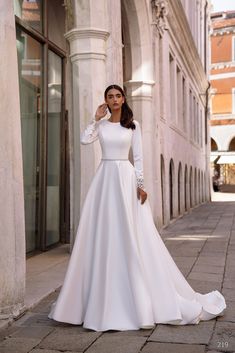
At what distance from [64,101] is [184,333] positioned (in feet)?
19.0

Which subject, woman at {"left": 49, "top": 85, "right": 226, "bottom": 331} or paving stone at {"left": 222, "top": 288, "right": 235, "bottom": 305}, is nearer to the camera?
woman at {"left": 49, "top": 85, "right": 226, "bottom": 331}

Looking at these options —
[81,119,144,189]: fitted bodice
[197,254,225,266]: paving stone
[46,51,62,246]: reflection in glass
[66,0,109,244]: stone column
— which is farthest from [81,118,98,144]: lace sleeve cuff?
[46,51,62,246]: reflection in glass

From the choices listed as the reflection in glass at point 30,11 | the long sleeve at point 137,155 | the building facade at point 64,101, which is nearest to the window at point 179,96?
the building facade at point 64,101

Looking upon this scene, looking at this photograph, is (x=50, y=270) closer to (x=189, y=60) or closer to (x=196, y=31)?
(x=189, y=60)

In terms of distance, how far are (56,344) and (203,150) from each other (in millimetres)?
25076

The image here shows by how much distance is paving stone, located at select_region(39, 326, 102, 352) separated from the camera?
3.59 metres

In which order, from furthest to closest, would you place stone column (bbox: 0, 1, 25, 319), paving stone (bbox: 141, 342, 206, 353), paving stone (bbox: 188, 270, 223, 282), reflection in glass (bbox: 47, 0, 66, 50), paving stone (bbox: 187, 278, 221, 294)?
reflection in glass (bbox: 47, 0, 66, 50)
paving stone (bbox: 188, 270, 223, 282)
paving stone (bbox: 187, 278, 221, 294)
stone column (bbox: 0, 1, 25, 319)
paving stone (bbox: 141, 342, 206, 353)

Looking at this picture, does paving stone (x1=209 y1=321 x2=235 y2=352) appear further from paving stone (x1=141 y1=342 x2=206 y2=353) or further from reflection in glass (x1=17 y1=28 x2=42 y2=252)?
reflection in glass (x1=17 y1=28 x2=42 y2=252)

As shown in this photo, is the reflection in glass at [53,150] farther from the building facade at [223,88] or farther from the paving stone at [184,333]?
the building facade at [223,88]

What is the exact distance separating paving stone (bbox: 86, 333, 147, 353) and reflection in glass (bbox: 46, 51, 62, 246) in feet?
15.3

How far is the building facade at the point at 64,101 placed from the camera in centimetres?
428

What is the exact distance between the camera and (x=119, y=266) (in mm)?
A: 3975

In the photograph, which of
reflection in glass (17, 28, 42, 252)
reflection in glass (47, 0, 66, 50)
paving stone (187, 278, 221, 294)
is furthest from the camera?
reflection in glass (47, 0, 66, 50)

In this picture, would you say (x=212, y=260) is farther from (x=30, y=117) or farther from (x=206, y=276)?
(x=30, y=117)
